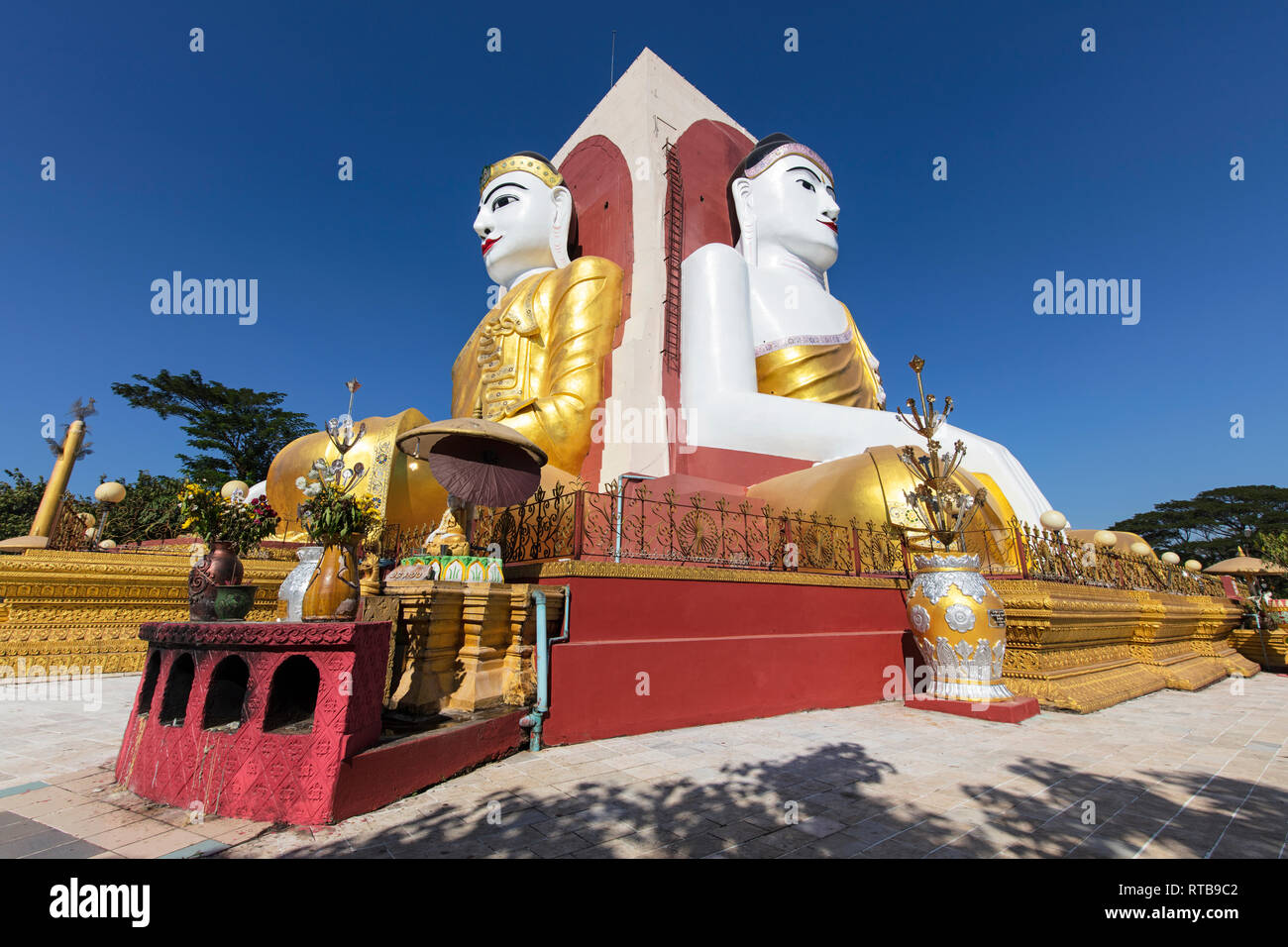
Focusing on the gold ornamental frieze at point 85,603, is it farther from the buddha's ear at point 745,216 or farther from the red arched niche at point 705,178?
the buddha's ear at point 745,216

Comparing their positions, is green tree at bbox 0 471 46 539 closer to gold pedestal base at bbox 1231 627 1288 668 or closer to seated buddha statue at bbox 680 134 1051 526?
seated buddha statue at bbox 680 134 1051 526

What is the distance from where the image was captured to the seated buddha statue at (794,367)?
29.2ft

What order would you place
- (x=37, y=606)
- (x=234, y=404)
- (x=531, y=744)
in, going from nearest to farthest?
1. (x=531, y=744)
2. (x=37, y=606)
3. (x=234, y=404)

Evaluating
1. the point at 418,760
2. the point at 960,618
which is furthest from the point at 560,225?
the point at 418,760

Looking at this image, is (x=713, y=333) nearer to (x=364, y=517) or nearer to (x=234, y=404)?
(x=364, y=517)

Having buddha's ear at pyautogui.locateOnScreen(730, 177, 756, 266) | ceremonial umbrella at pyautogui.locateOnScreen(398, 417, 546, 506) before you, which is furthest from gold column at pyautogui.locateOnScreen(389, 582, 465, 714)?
buddha's ear at pyautogui.locateOnScreen(730, 177, 756, 266)

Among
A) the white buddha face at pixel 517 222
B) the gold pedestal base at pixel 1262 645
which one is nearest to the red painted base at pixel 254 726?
the white buddha face at pixel 517 222

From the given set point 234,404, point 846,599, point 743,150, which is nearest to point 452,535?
point 846,599

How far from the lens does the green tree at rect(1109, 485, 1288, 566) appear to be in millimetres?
38594

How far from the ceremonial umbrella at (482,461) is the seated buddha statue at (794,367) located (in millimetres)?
4652

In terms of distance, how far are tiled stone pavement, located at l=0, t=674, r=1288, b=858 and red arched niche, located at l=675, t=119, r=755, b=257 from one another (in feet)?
36.8
